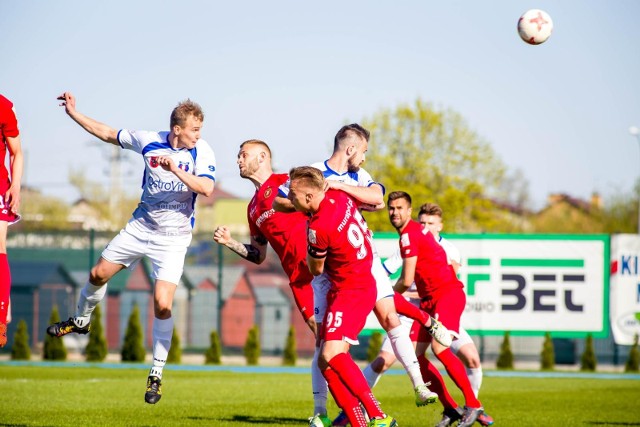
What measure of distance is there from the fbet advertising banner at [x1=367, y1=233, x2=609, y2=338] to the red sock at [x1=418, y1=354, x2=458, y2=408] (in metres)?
13.6

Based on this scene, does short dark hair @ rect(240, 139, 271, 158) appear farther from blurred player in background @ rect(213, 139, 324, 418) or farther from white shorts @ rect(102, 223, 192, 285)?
white shorts @ rect(102, 223, 192, 285)

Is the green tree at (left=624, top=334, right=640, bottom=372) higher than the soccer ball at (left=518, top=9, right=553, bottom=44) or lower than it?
lower

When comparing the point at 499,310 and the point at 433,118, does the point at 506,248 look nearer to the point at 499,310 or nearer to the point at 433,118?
the point at 499,310

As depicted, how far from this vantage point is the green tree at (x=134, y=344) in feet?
79.4

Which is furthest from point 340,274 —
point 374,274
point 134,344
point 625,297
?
point 625,297

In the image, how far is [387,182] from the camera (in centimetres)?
4028

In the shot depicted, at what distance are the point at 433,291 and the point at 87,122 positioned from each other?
4040 millimetres

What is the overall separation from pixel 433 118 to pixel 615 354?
1784 cm

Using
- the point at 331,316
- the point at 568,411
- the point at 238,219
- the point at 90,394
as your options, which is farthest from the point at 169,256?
the point at 238,219

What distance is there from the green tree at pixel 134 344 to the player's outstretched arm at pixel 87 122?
15.2 m

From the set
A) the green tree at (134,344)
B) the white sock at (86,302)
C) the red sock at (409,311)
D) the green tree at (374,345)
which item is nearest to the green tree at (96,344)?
the green tree at (134,344)

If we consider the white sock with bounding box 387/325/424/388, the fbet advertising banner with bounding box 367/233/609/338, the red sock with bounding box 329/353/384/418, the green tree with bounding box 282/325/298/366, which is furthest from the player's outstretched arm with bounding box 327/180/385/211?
the green tree with bounding box 282/325/298/366

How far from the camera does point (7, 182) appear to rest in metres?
9.00

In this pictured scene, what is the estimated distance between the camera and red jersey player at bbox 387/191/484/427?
9914 mm
